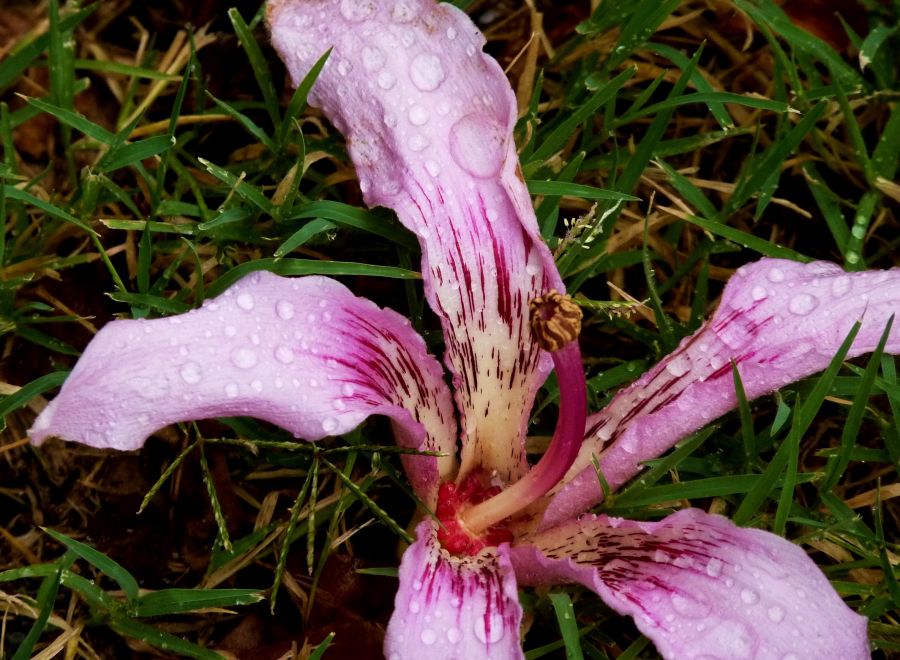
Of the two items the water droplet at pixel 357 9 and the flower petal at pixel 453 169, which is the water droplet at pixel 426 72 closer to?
the flower petal at pixel 453 169

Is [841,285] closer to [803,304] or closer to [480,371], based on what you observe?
[803,304]

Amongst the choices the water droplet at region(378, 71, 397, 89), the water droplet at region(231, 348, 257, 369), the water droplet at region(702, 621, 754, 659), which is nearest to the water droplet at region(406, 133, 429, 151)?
the water droplet at region(378, 71, 397, 89)

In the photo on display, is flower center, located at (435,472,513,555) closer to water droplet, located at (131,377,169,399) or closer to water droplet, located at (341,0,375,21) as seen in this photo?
water droplet, located at (131,377,169,399)

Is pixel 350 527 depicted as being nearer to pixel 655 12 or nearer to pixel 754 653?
pixel 754 653

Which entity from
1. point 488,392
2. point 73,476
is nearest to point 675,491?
point 488,392

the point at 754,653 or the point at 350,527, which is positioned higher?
the point at 754,653

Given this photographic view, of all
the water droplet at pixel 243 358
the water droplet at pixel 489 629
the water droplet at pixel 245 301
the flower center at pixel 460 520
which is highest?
the water droplet at pixel 245 301

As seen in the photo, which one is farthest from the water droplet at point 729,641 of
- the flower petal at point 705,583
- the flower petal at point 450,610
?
the flower petal at point 450,610
